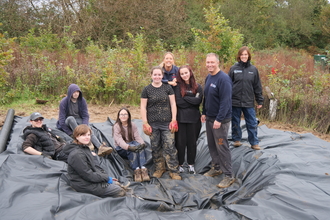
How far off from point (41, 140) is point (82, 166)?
4.30ft

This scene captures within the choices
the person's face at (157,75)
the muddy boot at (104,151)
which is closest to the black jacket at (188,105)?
the person's face at (157,75)

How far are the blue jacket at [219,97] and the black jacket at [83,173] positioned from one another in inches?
65.7

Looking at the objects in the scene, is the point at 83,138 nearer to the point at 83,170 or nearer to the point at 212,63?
the point at 83,170

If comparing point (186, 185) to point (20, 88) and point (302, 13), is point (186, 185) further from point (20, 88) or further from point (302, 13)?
point (302, 13)

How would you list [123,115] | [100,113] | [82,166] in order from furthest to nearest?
1. [100,113]
2. [123,115]
3. [82,166]

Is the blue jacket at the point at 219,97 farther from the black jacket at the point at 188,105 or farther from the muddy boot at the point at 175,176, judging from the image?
the muddy boot at the point at 175,176

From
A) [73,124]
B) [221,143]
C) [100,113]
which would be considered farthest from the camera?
[100,113]

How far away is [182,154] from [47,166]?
1956 millimetres

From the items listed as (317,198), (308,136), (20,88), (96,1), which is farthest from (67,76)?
(96,1)

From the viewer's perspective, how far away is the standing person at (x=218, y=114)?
3.71 meters

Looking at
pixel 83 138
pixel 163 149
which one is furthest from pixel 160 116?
pixel 83 138

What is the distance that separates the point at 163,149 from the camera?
4281 millimetres

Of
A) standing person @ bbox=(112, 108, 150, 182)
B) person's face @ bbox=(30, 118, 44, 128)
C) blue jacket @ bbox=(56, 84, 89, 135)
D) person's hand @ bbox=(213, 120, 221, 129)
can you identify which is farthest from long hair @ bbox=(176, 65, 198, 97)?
person's face @ bbox=(30, 118, 44, 128)

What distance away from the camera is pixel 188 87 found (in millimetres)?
4168
